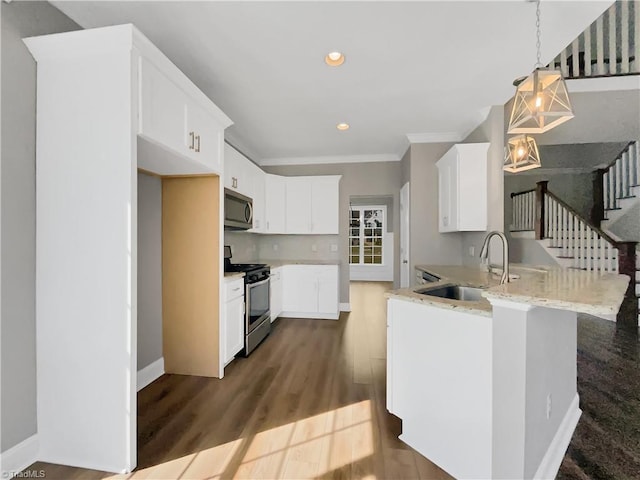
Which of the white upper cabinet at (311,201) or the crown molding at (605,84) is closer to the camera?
the crown molding at (605,84)

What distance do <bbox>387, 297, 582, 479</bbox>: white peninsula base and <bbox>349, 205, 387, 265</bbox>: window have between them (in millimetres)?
7792

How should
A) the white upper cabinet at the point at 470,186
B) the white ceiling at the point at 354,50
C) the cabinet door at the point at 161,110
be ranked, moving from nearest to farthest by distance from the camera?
the cabinet door at the point at 161,110 < the white ceiling at the point at 354,50 < the white upper cabinet at the point at 470,186

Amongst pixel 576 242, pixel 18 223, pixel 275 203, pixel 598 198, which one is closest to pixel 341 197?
pixel 275 203

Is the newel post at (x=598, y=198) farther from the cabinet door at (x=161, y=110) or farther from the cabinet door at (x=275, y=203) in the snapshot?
the cabinet door at (x=161, y=110)

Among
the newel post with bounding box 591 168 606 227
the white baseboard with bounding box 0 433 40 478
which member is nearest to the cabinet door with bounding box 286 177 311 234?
the white baseboard with bounding box 0 433 40 478

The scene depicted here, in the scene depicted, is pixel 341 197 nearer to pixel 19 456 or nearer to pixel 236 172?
pixel 236 172

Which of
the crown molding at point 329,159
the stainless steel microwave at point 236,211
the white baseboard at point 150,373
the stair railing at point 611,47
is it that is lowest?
the white baseboard at point 150,373

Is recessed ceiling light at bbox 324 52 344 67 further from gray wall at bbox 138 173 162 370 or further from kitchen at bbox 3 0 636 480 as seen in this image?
kitchen at bbox 3 0 636 480

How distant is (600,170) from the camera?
5898 millimetres

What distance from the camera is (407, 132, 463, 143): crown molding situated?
4125 mm

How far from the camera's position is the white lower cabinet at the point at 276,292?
430cm

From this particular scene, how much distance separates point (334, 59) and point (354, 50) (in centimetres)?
18

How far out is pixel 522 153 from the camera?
8.77ft

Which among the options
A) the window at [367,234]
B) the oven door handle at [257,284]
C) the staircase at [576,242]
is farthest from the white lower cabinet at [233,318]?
the window at [367,234]
